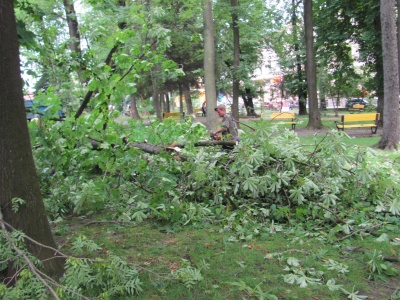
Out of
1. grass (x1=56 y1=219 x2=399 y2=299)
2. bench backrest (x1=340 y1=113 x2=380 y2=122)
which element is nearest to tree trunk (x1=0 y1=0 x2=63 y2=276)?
grass (x1=56 y1=219 x2=399 y2=299)

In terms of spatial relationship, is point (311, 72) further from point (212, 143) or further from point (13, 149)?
point (13, 149)

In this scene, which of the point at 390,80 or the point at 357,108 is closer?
the point at 390,80

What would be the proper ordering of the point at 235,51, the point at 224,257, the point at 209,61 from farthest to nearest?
the point at 235,51 < the point at 209,61 < the point at 224,257

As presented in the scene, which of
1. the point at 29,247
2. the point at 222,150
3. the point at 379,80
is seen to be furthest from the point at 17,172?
the point at 379,80

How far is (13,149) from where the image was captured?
2602mm

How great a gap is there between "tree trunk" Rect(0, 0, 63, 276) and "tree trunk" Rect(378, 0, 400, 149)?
10294 mm

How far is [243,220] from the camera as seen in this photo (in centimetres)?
443

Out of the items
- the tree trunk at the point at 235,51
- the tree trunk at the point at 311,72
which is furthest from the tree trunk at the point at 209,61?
the tree trunk at the point at 311,72

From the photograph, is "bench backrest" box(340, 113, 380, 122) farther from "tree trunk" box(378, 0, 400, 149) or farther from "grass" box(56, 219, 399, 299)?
"grass" box(56, 219, 399, 299)

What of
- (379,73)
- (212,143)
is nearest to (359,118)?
(379,73)

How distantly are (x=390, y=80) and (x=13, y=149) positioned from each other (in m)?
10.7

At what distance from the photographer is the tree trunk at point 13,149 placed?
2570mm

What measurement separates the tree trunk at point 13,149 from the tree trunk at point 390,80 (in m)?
10.3

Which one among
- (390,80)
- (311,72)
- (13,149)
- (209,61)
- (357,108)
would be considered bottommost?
(13,149)
